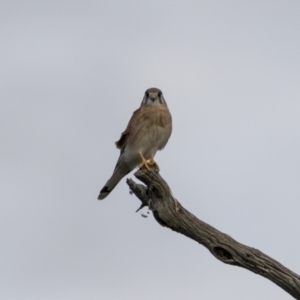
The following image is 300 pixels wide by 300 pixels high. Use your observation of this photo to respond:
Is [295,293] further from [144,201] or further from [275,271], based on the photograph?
[144,201]

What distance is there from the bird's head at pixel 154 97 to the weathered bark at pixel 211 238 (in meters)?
2.59

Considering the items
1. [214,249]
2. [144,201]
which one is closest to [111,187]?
[144,201]

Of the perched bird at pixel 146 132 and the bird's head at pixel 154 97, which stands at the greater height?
the bird's head at pixel 154 97

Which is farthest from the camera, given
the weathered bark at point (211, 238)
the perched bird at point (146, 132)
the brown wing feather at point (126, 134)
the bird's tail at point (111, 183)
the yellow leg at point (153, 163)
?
the bird's tail at point (111, 183)

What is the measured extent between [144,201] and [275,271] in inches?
50.7

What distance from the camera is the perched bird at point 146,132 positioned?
9109 mm

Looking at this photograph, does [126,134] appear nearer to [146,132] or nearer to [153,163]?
[146,132]

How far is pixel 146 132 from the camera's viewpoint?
358 inches

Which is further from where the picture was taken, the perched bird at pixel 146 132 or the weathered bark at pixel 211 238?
the perched bird at pixel 146 132

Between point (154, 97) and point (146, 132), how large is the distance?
0.45 meters

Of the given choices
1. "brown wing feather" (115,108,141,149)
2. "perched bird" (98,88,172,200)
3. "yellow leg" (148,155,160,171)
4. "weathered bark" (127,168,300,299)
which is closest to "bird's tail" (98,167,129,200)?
"perched bird" (98,88,172,200)

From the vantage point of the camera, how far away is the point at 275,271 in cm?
627

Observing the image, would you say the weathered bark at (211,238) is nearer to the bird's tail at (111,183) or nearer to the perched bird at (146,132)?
the perched bird at (146,132)

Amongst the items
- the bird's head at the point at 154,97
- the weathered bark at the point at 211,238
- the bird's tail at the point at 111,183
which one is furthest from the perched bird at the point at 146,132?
the weathered bark at the point at 211,238
